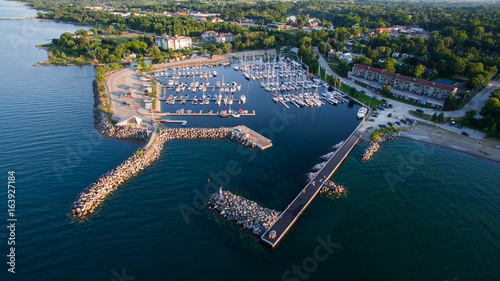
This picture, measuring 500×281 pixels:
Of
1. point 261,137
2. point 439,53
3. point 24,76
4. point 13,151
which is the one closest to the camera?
point 13,151

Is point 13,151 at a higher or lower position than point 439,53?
lower

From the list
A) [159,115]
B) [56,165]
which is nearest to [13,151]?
[56,165]

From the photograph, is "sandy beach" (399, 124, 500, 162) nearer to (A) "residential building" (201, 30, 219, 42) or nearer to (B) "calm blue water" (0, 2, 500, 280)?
(B) "calm blue water" (0, 2, 500, 280)

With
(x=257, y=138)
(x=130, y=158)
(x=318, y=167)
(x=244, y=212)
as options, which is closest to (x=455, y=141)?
(x=318, y=167)

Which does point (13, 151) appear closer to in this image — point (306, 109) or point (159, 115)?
point (159, 115)

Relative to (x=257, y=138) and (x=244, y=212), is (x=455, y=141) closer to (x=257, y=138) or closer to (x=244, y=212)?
(x=257, y=138)

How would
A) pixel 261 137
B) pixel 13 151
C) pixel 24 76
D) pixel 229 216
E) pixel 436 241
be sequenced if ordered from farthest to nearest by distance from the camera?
1. pixel 24 76
2. pixel 261 137
3. pixel 13 151
4. pixel 229 216
5. pixel 436 241

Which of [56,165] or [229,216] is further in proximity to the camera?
[56,165]
